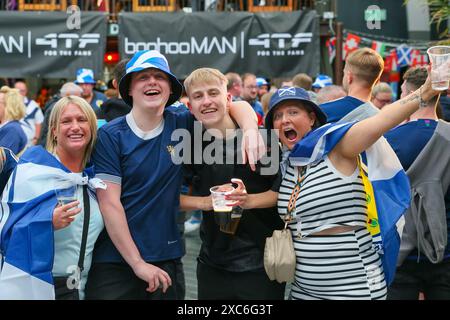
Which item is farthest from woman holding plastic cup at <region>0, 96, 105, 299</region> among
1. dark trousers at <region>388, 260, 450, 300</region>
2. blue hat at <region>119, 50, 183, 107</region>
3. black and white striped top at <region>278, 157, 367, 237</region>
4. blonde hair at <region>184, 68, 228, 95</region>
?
dark trousers at <region>388, 260, 450, 300</region>

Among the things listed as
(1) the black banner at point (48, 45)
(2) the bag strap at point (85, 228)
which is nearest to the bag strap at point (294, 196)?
(2) the bag strap at point (85, 228)

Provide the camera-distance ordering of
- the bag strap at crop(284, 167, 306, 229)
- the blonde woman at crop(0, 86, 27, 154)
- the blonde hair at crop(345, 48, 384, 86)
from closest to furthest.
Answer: the bag strap at crop(284, 167, 306, 229) → the blonde hair at crop(345, 48, 384, 86) → the blonde woman at crop(0, 86, 27, 154)

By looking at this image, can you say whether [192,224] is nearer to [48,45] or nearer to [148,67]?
[48,45]

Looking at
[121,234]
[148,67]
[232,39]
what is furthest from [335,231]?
[232,39]

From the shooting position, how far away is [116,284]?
12.3ft

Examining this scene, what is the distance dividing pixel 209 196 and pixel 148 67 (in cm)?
75

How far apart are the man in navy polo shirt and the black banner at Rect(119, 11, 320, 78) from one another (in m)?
8.86

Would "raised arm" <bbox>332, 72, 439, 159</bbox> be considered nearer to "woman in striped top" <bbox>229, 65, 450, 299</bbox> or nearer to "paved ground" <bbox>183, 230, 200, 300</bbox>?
"woman in striped top" <bbox>229, 65, 450, 299</bbox>

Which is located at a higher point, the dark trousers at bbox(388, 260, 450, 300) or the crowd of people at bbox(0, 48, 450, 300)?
the crowd of people at bbox(0, 48, 450, 300)

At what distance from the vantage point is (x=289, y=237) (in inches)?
140

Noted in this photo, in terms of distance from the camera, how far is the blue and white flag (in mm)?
3428

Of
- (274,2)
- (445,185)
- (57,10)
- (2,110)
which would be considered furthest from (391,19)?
(445,185)

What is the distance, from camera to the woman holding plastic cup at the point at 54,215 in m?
3.43

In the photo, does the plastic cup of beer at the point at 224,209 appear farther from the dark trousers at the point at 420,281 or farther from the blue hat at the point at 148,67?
the dark trousers at the point at 420,281
